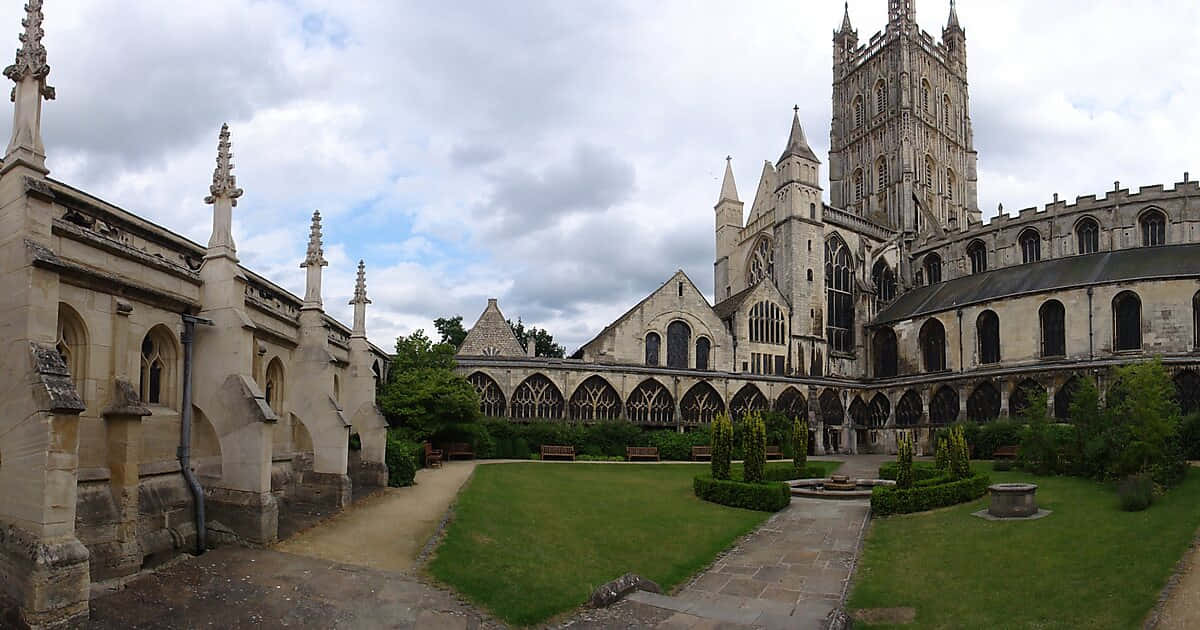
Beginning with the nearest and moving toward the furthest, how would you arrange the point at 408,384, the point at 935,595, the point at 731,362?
the point at 935,595 < the point at 408,384 < the point at 731,362

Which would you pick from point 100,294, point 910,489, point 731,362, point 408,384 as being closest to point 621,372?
point 731,362

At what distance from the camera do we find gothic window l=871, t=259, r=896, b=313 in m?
59.7

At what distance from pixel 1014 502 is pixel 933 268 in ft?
141

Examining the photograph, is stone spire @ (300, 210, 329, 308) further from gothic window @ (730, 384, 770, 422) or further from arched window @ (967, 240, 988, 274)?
arched window @ (967, 240, 988, 274)

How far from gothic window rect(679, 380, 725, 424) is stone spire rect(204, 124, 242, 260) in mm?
32201

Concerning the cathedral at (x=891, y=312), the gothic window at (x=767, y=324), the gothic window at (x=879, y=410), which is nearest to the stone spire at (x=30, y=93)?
the cathedral at (x=891, y=312)

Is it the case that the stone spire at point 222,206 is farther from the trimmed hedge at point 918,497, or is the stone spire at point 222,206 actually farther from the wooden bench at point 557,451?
the wooden bench at point 557,451

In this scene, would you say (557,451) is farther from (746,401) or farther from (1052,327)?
(1052,327)

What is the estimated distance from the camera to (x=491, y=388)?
40031mm

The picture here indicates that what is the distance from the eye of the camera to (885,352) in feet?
181

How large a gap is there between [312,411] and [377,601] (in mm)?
9531

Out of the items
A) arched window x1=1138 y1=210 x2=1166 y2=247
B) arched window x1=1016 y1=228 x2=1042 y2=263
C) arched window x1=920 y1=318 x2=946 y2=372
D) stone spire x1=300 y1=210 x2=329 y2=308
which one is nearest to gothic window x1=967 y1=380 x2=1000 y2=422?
arched window x1=920 y1=318 x2=946 y2=372

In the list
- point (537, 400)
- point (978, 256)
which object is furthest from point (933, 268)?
point (537, 400)

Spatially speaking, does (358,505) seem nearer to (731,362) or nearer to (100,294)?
(100,294)
